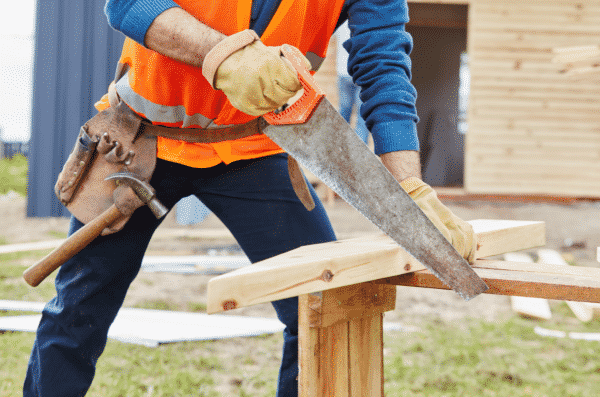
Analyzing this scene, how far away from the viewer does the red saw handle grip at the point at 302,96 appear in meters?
1.23

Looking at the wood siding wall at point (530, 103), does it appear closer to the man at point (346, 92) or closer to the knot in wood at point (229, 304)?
the man at point (346, 92)

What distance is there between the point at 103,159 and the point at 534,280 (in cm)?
138

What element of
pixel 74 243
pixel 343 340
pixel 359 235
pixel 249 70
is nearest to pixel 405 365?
pixel 343 340

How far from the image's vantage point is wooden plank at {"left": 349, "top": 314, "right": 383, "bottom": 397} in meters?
1.49

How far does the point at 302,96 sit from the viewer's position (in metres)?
1.26

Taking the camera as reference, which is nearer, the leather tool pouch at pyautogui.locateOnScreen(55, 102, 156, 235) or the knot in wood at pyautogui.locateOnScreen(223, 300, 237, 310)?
the knot in wood at pyautogui.locateOnScreen(223, 300, 237, 310)

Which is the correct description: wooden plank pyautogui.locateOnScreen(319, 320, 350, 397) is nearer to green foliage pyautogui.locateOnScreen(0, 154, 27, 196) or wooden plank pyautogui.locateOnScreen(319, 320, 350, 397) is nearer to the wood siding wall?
the wood siding wall

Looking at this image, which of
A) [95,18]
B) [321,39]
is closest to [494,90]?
[95,18]

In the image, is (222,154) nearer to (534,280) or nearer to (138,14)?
(138,14)

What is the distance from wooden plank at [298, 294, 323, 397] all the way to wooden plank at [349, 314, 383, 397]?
0.54ft

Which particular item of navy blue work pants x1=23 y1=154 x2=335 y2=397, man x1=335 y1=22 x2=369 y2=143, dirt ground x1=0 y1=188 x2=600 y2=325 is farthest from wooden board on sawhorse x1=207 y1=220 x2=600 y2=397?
man x1=335 y1=22 x2=369 y2=143

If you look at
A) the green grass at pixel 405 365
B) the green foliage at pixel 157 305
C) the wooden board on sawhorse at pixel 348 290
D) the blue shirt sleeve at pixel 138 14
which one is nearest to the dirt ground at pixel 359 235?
the green foliage at pixel 157 305

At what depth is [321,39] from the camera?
1.70m

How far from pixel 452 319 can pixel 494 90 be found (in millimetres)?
5570
